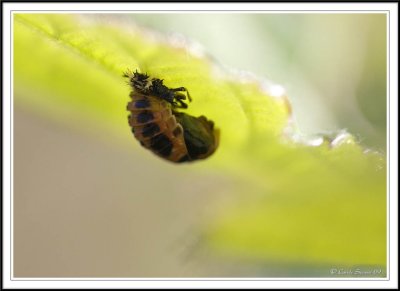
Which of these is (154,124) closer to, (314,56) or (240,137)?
(240,137)

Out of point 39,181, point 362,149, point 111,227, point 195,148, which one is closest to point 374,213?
point 362,149

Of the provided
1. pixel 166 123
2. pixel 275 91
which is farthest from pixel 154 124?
pixel 275 91

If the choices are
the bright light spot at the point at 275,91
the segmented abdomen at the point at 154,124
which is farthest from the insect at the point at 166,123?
the bright light spot at the point at 275,91

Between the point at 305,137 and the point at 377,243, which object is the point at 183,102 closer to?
the point at 305,137

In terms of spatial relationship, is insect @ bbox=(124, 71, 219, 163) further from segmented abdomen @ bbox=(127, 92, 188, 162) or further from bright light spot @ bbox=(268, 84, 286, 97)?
bright light spot @ bbox=(268, 84, 286, 97)

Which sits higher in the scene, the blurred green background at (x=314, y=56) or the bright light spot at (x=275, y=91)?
the blurred green background at (x=314, y=56)

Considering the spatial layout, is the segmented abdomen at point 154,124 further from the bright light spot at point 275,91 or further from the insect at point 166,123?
the bright light spot at point 275,91
